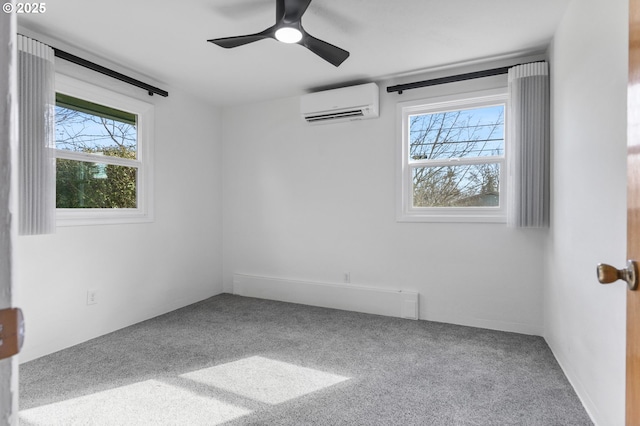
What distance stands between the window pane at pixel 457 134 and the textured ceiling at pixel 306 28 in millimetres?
496

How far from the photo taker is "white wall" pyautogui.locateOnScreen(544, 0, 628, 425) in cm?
148

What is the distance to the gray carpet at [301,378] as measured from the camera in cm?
183

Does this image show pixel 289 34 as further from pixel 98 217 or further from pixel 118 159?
pixel 98 217

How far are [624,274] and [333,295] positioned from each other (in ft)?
10.0

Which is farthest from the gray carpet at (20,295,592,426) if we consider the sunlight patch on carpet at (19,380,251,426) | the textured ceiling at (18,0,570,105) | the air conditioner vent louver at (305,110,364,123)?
the textured ceiling at (18,0,570,105)

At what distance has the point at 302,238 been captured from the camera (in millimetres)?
3980

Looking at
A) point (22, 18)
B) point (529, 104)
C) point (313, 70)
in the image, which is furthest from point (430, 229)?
point (22, 18)

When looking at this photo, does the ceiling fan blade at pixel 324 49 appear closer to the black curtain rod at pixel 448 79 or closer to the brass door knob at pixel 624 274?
the black curtain rod at pixel 448 79

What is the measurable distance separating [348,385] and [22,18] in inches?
127

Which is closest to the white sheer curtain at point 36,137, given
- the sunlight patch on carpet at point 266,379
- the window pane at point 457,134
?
the sunlight patch on carpet at point 266,379

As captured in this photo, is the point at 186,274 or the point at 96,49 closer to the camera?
the point at 96,49

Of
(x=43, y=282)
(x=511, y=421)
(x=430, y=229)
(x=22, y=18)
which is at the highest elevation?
(x=22, y=18)

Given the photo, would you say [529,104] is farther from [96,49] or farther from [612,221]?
[96,49]

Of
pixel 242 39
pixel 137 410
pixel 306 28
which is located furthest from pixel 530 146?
pixel 137 410
